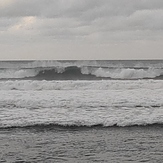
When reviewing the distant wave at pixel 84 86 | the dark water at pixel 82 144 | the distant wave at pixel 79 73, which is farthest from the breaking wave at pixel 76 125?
the distant wave at pixel 79 73

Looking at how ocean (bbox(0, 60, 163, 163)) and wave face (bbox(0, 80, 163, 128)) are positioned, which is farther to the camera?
wave face (bbox(0, 80, 163, 128))

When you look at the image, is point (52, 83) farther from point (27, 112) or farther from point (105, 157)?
point (105, 157)

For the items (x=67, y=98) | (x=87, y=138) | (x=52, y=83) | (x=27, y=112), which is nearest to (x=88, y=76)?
(x=52, y=83)

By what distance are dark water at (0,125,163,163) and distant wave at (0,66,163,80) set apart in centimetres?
2358

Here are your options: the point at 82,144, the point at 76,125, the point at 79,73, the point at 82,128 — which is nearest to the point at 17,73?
the point at 79,73

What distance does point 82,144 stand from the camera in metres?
7.74

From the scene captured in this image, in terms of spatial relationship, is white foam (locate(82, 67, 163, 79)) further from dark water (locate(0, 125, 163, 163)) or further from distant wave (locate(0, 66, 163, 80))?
dark water (locate(0, 125, 163, 163))

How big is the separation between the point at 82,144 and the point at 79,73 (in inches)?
1104

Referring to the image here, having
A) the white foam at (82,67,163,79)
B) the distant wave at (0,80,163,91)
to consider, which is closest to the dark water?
the distant wave at (0,80,163,91)

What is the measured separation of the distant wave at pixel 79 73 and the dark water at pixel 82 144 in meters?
23.6

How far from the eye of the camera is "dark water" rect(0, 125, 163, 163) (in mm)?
6770

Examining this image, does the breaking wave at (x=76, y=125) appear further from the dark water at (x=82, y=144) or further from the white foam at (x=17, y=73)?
the white foam at (x=17, y=73)

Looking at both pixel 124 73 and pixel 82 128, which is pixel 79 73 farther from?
pixel 82 128

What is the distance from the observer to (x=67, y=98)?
46.5 ft
